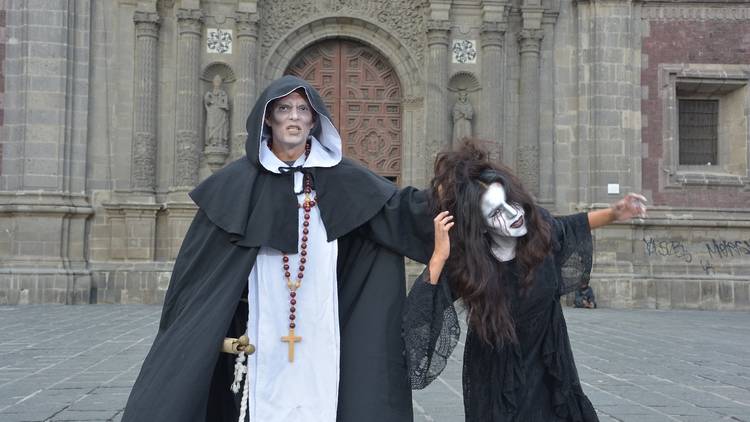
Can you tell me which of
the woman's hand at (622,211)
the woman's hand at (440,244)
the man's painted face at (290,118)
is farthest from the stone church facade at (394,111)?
the woman's hand at (440,244)

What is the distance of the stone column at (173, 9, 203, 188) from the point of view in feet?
52.0

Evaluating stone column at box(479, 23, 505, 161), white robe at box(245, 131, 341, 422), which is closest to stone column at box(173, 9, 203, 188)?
stone column at box(479, 23, 505, 161)

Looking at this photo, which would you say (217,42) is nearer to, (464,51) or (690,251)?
(464,51)

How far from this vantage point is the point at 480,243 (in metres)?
3.29

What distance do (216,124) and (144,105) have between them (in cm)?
143

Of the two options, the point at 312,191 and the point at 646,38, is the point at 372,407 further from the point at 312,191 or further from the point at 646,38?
the point at 646,38

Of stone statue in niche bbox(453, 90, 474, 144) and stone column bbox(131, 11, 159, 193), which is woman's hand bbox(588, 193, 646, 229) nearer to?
stone statue in niche bbox(453, 90, 474, 144)

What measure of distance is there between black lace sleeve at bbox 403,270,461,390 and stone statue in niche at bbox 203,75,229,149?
13.0m

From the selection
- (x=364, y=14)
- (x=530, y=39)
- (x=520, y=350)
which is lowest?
(x=520, y=350)

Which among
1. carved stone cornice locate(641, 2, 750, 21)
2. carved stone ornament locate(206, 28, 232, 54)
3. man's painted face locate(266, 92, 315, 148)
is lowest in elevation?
man's painted face locate(266, 92, 315, 148)

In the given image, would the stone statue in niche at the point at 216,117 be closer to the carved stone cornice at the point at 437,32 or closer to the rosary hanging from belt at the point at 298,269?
the carved stone cornice at the point at 437,32

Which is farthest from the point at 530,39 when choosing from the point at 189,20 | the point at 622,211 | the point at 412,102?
the point at 622,211

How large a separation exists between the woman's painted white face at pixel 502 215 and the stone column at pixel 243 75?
13101 millimetres

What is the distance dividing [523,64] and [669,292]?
5380 mm
